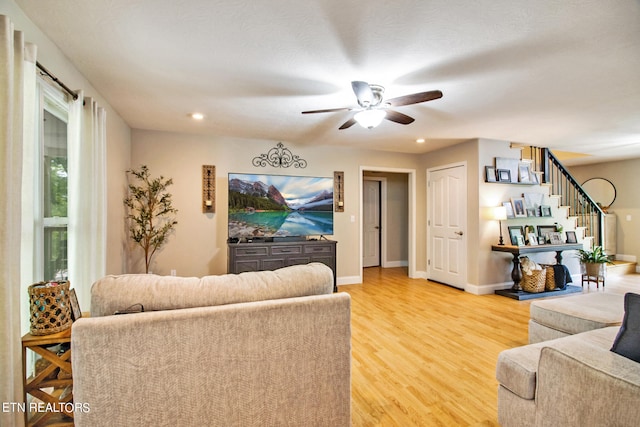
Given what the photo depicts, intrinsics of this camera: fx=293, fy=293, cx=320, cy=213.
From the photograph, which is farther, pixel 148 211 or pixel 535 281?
pixel 535 281

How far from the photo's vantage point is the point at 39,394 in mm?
1409

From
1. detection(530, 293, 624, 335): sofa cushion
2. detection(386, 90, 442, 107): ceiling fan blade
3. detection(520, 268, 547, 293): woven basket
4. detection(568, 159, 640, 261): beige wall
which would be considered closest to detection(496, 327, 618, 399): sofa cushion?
detection(530, 293, 624, 335): sofa cushion

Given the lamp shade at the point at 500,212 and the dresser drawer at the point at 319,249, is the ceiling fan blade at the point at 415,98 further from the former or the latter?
the lamp shade at the point at 500,212

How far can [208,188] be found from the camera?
14.3 ft

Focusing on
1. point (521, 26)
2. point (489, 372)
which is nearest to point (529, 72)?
point (521, 26)

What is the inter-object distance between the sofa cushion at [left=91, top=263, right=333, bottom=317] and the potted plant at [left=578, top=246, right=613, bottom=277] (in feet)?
18.3

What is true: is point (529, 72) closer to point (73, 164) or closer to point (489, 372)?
point (489, 372)

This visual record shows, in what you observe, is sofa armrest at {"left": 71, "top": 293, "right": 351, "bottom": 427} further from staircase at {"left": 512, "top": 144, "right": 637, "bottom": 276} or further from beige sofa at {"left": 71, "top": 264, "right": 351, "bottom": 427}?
staircase at {"left": 512, "top": 144, "right": 637, "bottom": 276}

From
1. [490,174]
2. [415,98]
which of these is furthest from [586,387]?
[490,174]

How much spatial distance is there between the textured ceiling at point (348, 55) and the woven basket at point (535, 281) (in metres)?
2.09

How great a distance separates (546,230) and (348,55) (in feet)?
15.3

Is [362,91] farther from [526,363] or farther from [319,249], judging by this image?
[319,249]

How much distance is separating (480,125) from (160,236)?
4.46 meters

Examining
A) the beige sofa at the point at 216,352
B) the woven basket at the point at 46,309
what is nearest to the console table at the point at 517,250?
the beige sofa at the point at 216,352
